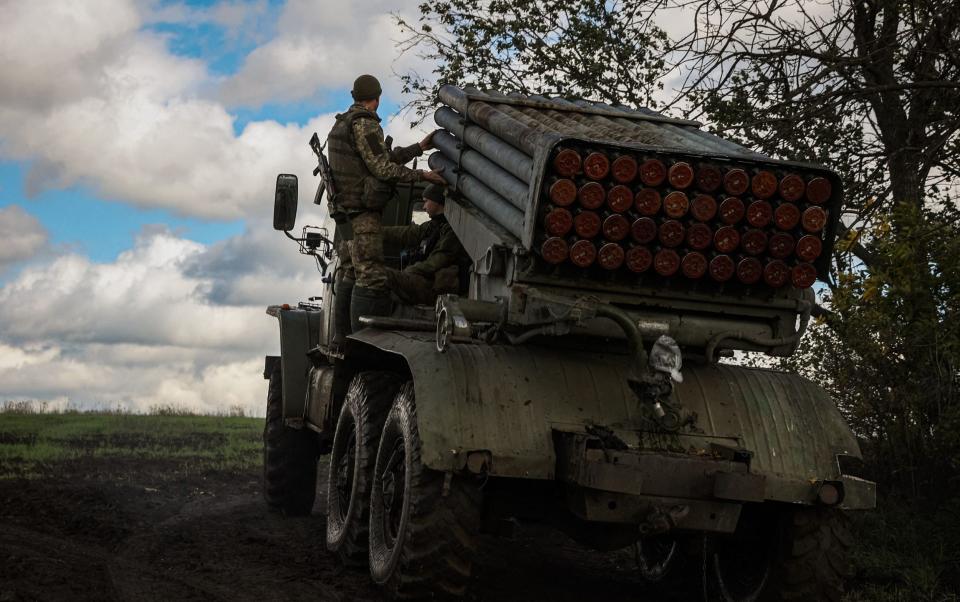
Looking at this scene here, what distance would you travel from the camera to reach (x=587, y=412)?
6867 mm

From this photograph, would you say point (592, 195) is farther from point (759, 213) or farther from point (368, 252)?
point (368, 252)

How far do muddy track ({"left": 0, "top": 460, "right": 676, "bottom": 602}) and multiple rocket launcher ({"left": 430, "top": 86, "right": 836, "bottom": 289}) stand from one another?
6.69 ft

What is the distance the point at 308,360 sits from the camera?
37.8ft

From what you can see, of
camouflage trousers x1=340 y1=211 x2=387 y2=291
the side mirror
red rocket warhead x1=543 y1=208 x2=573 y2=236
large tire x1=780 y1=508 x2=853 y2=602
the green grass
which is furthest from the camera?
the green grass

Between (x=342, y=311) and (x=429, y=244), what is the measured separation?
1.11 meters

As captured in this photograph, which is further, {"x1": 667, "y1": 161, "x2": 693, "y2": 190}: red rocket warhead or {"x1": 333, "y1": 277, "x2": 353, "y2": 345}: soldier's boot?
{"x1": 333, "y1": 277, "x2": 353, "y2": 345}: soldier's boot

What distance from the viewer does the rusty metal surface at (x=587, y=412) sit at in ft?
21.5

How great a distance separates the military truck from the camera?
6547mm

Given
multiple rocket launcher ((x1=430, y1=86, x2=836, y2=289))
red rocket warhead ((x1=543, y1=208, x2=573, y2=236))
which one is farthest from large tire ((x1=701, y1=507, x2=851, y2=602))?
red rocket warhead ((x1=543, y1=208, x2=573, y2=236))

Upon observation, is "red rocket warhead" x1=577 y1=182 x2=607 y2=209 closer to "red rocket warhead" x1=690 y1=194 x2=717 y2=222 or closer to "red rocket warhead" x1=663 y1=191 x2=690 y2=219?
"red rocket warhead" x1=663 y1=191 x2=690 y2=219

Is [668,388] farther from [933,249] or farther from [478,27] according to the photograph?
[478,27]

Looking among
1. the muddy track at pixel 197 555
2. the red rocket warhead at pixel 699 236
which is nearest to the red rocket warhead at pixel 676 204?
the red rocket warhead at pixel 699 236

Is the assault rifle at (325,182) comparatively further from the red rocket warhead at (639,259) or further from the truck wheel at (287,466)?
the red rocket warhead at (639,259)

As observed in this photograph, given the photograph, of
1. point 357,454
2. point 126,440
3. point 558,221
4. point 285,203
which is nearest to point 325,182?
point 285,203
